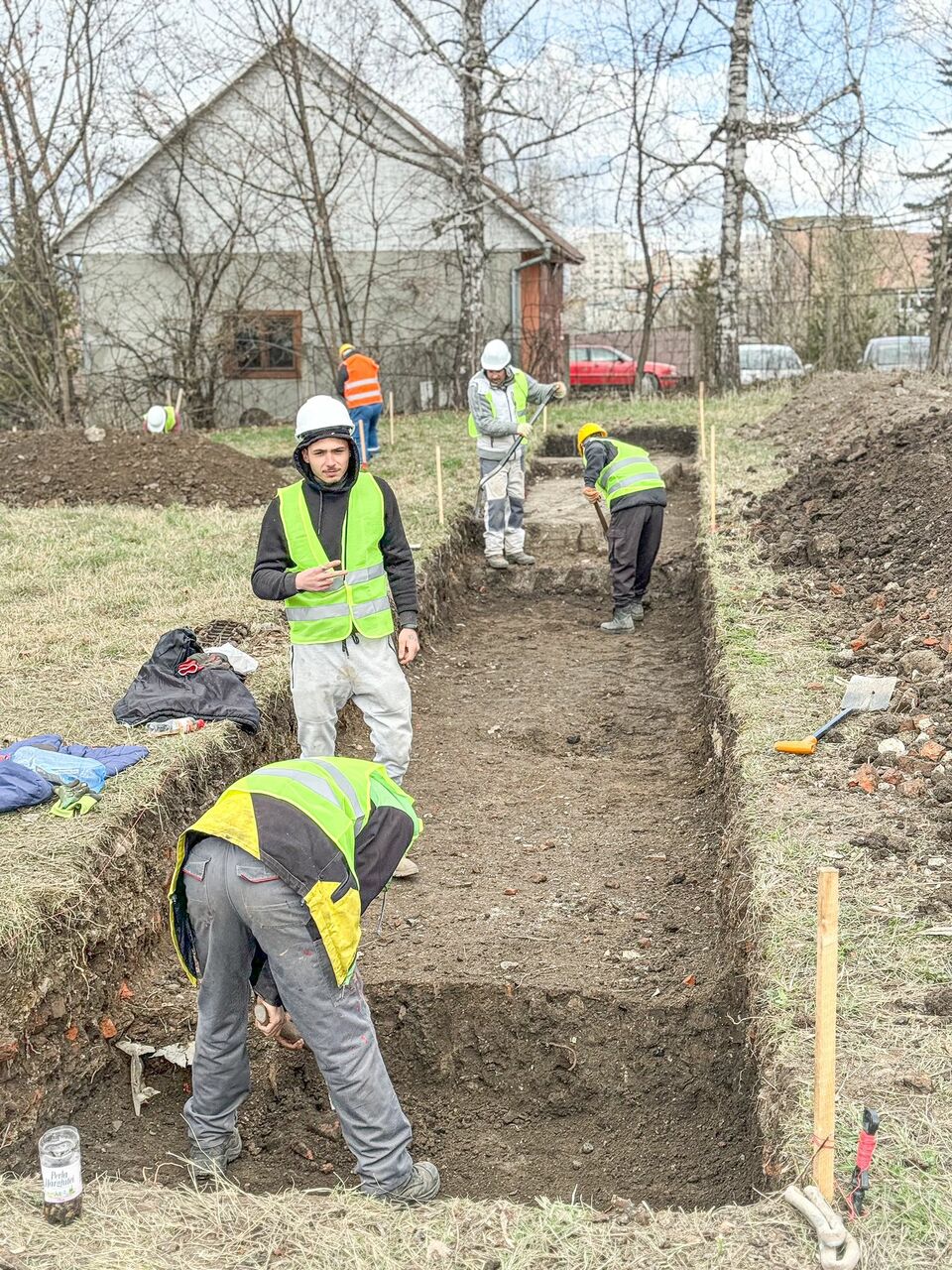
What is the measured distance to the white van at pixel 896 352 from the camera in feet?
75.8

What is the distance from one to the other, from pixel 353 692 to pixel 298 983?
7.25ft

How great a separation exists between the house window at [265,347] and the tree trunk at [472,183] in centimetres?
447

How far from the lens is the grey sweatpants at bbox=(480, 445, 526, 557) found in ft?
35.0

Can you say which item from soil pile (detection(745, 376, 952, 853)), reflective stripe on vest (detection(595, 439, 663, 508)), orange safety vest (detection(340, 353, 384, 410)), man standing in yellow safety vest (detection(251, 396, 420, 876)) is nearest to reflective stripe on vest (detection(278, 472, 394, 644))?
man standing in yellow safety vest (detection(251, 396, 420, 876))

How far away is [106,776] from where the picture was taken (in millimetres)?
5398

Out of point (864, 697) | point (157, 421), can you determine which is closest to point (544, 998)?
point (864, 697)

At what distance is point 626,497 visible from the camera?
9297 mm

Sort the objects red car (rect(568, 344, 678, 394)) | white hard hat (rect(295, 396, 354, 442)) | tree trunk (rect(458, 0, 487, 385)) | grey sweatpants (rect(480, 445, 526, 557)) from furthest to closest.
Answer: red car (rect(568, 344, 678, 394))
tree trunk (rect(458, 0, 487, 385))
grey sweatpants (rect(480, 445, 526, 557))
white hard hat (rect(295, 396, 354, 442))

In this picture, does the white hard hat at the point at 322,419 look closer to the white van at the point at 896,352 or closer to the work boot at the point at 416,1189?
the work boot at the point at 416,1189

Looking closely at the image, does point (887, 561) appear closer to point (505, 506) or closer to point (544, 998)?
point (505, 506)

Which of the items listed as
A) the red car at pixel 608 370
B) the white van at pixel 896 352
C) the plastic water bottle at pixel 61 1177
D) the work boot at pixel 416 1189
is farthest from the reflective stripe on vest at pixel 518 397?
the white van at pixel 896 352

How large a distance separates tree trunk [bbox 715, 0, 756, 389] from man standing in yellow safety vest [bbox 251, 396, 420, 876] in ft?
53.5

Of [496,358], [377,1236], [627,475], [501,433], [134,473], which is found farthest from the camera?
[134,473]

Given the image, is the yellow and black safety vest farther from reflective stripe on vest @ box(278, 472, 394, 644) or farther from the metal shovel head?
the metal shovel head
